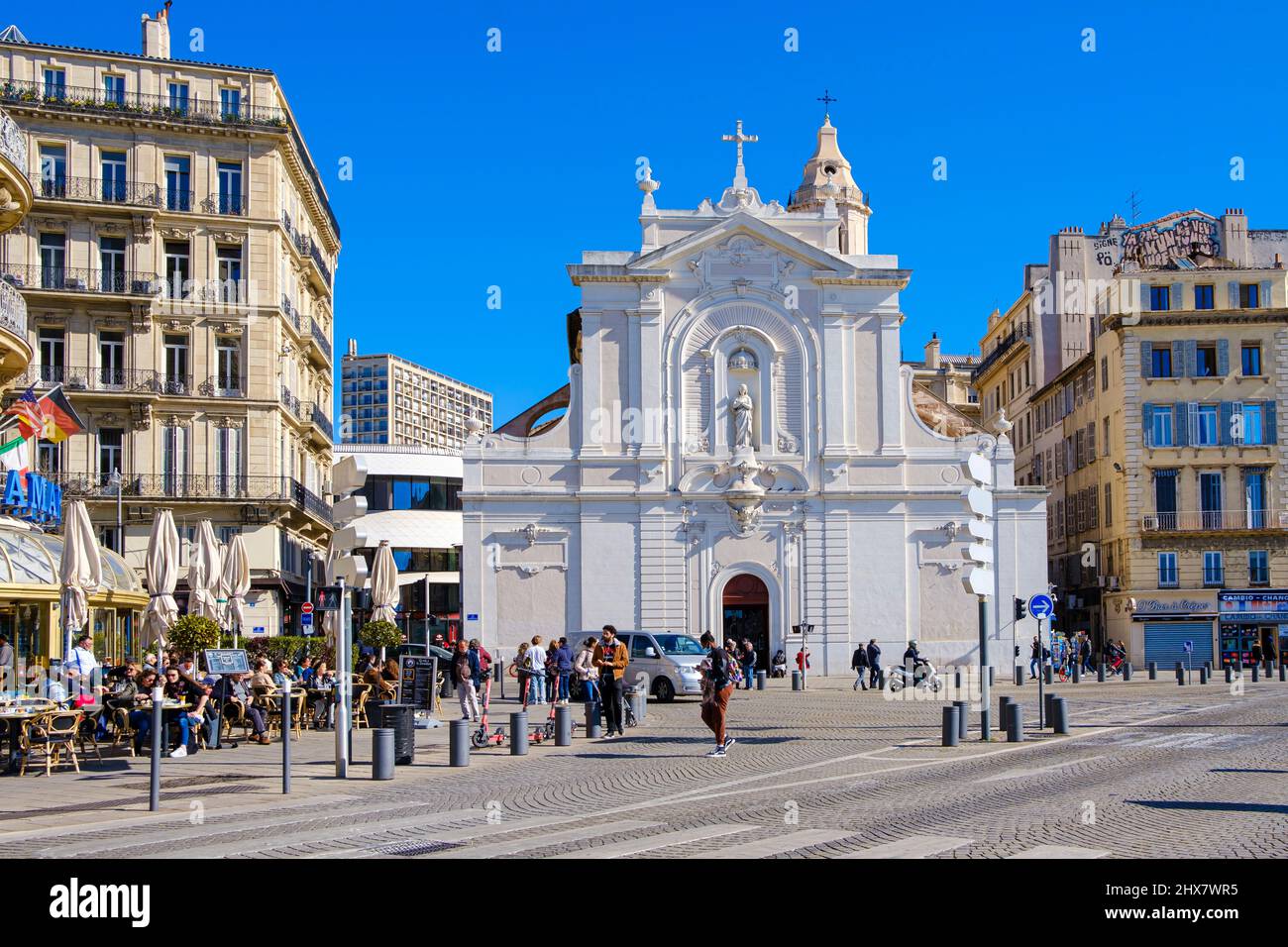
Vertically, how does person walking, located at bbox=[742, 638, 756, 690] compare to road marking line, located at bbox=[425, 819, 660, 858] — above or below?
below

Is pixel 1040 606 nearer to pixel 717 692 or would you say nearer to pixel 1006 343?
pixel 717 692

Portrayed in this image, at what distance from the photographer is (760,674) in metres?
44.3

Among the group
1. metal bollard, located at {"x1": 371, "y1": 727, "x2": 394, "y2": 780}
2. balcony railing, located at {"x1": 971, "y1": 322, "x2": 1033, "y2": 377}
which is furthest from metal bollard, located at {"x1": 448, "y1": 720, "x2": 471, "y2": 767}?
balcony railing, located at {"x1": 971, "y1": 322, "x2": 1033, "y2": 377}

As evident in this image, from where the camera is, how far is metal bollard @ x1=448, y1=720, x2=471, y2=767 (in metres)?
20.2

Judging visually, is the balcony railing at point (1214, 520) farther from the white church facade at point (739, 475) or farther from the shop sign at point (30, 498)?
the shop sign at point (30, 498)

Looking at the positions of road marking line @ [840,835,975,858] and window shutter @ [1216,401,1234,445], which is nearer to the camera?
road marking line @ [840,835,975,858]

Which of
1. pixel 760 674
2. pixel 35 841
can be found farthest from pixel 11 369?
pixel 760 674

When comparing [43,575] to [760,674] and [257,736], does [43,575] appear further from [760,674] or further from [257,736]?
[760,674]

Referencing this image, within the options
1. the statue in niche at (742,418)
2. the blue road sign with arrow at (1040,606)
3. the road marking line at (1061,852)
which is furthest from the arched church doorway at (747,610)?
the road marking line at (1061,852)

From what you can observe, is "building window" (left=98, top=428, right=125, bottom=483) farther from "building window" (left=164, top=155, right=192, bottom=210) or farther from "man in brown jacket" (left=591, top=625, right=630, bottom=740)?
"man in brown jacket" (left=591, top=625, right=630, bottom=740)

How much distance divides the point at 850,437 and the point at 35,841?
1636 inches

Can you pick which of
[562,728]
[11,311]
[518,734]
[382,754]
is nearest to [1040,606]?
[562,728]

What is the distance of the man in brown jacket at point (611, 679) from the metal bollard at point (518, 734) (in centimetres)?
302

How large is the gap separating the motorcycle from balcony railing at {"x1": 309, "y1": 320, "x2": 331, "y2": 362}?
27.2 metres
